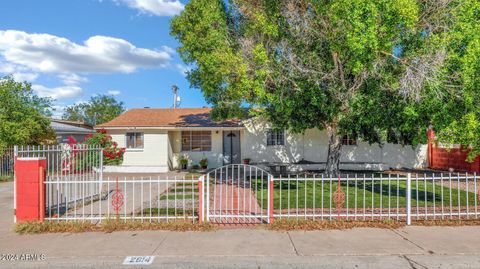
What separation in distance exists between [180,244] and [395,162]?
17823 millimetres

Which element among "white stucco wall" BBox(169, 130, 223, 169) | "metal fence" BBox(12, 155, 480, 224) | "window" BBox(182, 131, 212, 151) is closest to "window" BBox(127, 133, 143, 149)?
"white stucco wall" BBox(169, 130, 223, 169)

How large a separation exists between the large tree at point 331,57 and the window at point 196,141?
7.68 metres

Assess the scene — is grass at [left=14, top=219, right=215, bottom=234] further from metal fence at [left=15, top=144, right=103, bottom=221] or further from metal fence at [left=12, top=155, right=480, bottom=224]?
metal fence at [left=15, top=144, right=103, bottom=221]

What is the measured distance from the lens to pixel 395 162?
802 inches

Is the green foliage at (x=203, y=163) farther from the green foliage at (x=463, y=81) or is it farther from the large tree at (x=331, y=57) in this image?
the green foliage at (x=463, y=81)

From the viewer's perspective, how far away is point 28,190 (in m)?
7.21

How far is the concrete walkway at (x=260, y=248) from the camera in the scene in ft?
17.3

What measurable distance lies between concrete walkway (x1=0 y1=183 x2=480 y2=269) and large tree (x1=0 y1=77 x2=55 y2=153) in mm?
11632

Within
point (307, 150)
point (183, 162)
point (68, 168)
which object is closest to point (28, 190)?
point (68, 168)

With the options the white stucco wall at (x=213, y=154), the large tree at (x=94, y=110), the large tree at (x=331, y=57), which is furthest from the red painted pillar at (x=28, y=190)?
the large tree at (x=94, y=110)

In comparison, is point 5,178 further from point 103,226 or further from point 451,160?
point 451,160

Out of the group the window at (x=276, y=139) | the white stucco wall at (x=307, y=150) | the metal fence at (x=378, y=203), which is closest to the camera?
the metal fence at (x=378, y=203)

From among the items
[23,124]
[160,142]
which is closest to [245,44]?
[160,142]

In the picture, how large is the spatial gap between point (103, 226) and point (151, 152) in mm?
12709
